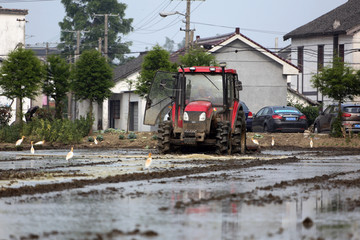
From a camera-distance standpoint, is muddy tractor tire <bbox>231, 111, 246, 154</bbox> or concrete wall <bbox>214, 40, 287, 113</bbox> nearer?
muddy tractor tire <bbox>231, 111, 246, 154</bbox>

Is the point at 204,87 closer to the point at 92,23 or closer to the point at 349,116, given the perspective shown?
the point at 349,116

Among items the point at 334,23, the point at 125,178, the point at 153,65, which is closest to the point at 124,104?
the point at 153,65

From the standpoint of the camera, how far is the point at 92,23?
96.4 metres

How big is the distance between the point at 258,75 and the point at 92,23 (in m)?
44.8

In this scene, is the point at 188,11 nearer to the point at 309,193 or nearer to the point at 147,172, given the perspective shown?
the point at 147,172

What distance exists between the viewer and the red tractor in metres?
22.3

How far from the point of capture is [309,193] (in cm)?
1136

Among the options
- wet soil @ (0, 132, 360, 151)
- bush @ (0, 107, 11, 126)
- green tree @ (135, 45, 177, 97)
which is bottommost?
wet soil @ (0, 132, 360, 151)

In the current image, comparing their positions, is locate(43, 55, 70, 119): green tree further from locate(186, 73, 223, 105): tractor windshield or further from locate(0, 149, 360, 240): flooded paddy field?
locate(0, 149, 360, 240): flooded paddy field

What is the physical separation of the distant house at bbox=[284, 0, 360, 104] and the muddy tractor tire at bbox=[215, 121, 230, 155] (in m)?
38.6

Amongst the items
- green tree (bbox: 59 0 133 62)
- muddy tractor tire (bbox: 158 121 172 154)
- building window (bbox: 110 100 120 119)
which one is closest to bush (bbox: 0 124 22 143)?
muddy tractor tire (bbox: 158 121 172 154)

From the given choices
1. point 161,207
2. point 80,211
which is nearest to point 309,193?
point 161,207

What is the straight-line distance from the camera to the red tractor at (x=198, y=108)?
878 inches

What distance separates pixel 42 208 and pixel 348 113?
2702 centimetres
